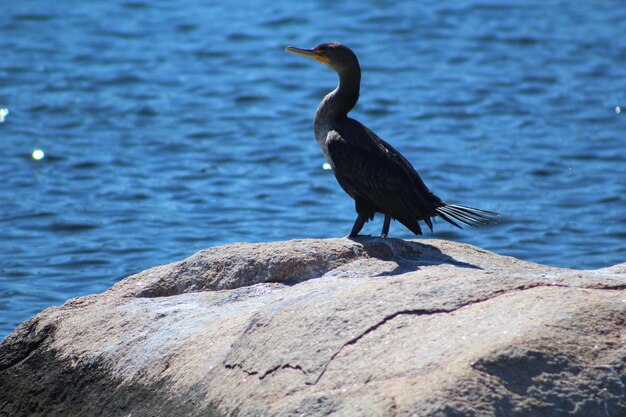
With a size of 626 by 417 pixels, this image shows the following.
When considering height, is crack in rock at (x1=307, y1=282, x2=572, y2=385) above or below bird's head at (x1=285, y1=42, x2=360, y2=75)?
below

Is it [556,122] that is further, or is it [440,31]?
[440,31]

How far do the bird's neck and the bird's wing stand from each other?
249 mm

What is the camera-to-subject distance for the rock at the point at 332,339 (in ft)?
13.0

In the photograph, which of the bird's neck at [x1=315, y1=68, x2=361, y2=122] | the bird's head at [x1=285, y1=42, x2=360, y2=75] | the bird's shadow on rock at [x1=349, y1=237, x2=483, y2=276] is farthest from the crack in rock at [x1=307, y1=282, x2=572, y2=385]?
the bird's head at [x1=285, y1=42, x2=360, y2=75]

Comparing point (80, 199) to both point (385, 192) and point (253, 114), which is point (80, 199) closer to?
point (253, 114)

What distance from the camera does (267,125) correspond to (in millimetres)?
12398

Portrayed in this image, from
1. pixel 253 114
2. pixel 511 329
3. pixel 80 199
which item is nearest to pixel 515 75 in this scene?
pixel 253 114

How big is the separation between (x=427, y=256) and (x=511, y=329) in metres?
1.58

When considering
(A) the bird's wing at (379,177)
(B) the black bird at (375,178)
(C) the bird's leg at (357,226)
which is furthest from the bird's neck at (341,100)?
(C) the bird's leg at (357,226)

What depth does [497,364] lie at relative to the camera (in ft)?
13.0

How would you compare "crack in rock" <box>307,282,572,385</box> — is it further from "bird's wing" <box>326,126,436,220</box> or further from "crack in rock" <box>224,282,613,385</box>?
"bird's wing" <box>326,126,436,220</box>

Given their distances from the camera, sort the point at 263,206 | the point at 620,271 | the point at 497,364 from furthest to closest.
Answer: the point at 263,206 → the point at 620,271 → the point at 497,364

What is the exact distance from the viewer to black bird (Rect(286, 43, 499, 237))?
609 centimetres

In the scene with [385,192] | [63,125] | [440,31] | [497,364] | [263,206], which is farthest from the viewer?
[440,31]
